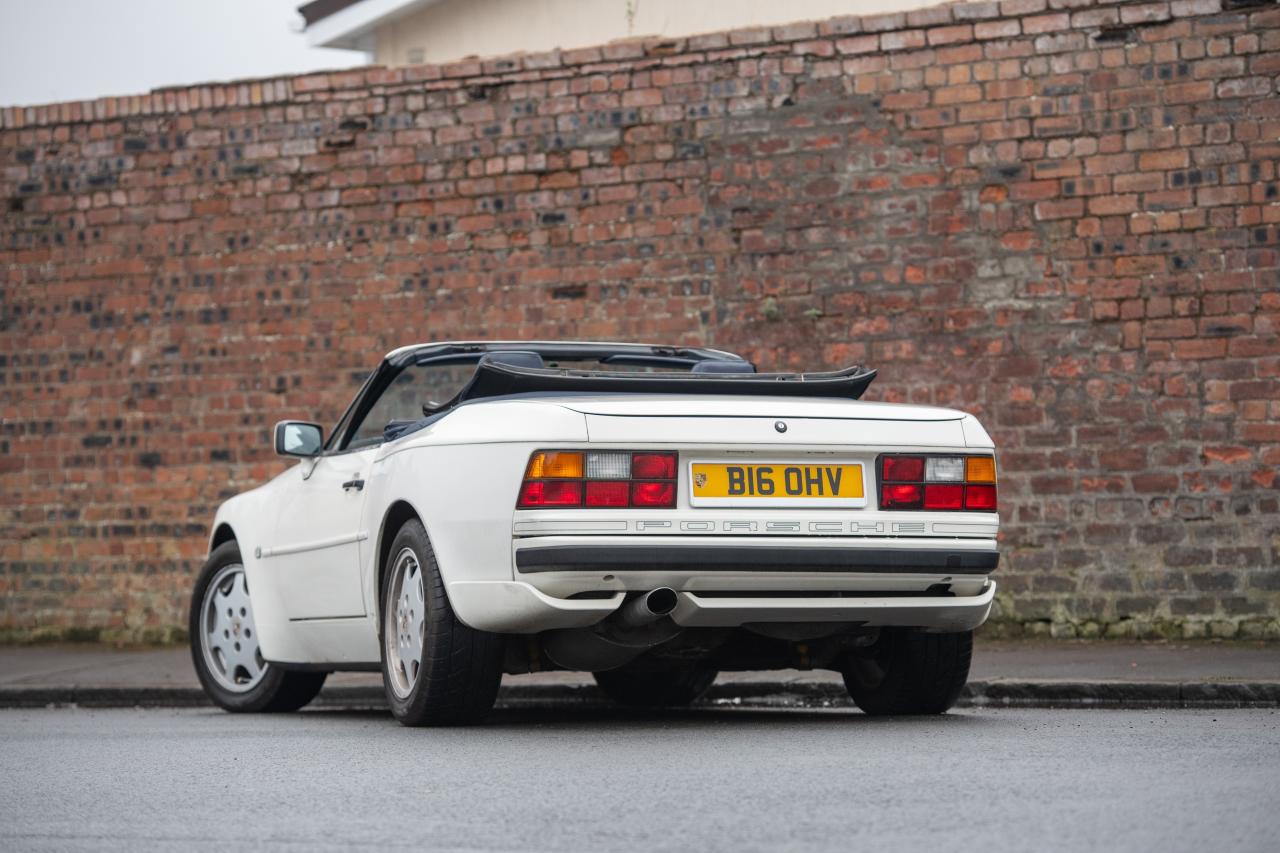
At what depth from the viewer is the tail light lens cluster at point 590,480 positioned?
234 inches

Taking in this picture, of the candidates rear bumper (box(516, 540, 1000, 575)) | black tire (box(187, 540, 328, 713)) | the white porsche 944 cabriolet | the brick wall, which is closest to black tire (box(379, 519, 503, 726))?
the white porsche 944 cabriolet

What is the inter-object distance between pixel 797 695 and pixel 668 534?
2903 millimetres

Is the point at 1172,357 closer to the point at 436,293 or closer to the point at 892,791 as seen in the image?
the point at 436,293

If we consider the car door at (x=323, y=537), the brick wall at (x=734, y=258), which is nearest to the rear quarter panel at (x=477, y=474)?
the car door at (x=323, y=537)

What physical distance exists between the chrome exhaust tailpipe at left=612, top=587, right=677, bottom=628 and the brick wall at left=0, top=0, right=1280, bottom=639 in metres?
5.24

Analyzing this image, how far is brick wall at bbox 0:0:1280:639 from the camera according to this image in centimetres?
1058

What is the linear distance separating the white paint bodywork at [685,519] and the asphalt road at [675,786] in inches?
16.4

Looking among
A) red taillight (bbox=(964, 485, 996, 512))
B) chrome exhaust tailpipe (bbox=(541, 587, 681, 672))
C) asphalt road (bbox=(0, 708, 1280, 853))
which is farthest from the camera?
red taillight (bbox=(964, 485, 996, 512))

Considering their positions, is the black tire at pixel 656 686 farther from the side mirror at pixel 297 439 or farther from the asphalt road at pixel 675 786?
the side mirror at pixel 297 439

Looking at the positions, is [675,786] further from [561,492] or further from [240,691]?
[240,691]

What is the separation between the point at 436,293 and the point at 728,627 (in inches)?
236

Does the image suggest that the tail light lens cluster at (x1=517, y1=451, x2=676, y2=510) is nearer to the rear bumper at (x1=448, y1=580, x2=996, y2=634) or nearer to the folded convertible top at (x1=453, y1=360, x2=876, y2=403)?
the rear bumper at (x1=448, y1=580, x2=996, y2=634)

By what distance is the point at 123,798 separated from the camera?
485 centimetres

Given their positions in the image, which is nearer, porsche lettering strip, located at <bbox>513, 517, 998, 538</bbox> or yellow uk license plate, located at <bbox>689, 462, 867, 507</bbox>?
porsche lettering strip, located at <bbox>513, 517, 998, 538</bbox>
